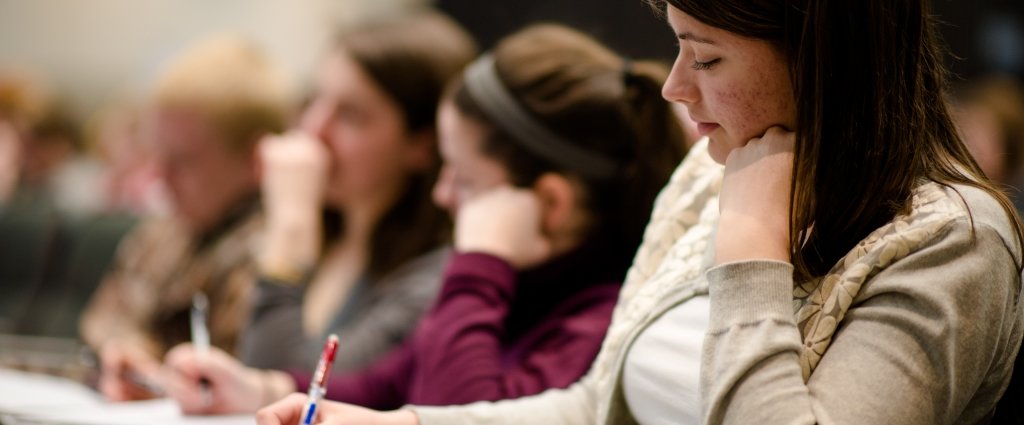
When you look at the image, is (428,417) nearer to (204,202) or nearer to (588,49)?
(588,49)

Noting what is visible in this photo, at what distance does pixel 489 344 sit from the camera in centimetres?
122

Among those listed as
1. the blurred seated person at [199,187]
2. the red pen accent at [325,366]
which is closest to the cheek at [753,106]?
the red pen accent at [325,366]

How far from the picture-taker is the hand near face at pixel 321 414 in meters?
0.86


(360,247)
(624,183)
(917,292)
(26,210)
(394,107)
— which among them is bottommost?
(917,292)

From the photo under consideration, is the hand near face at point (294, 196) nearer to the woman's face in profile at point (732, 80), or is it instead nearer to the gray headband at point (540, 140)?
the gray headband at point (540, 140)

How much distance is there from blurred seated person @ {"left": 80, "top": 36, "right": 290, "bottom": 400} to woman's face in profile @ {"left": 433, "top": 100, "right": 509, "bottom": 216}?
667 mm

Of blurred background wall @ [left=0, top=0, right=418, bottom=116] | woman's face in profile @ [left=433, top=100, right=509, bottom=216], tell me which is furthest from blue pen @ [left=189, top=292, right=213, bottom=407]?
blurred background wall @ [left=0, top=0, right=418, bottom=116]

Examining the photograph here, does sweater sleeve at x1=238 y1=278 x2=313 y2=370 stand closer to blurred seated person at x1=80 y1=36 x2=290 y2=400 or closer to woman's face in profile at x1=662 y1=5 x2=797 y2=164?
blurred seated person at x1=80 y1=36 x2=290 y2=400

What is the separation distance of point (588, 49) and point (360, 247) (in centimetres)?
67

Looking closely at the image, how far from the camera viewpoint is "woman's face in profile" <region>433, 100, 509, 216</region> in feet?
4.50

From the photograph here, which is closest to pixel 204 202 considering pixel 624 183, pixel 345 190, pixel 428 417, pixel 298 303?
pixel 345 190

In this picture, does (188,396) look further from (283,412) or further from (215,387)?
(283,412)

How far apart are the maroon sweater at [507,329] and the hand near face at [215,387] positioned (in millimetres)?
93

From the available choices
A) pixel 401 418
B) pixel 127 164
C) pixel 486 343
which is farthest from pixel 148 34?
pixel 401 418
